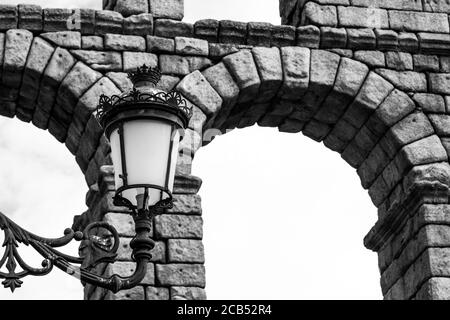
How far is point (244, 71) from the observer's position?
10852 mm

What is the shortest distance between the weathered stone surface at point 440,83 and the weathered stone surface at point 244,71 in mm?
1784

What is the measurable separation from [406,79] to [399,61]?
0.20 m

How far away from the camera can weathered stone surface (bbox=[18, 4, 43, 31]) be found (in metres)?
10.6

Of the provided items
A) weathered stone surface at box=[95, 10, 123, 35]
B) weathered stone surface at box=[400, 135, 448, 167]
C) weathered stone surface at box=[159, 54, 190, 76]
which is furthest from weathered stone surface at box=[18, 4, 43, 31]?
weathered stone surface at box=[400, 135, 448, 167]

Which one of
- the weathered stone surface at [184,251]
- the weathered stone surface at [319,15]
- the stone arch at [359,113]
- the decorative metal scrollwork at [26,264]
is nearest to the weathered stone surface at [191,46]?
the stone arch at [359,113]

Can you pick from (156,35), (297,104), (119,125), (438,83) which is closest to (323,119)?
(297,104)

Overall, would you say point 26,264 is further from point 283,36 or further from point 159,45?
point 283,36

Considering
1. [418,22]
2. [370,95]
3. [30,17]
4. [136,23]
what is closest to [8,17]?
[30,17]

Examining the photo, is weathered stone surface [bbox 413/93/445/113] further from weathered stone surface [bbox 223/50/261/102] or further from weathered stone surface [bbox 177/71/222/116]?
weathered stone surface [bbox 177/71/222/116]

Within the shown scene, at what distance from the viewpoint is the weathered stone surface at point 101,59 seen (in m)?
10.6

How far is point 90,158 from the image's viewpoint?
1085 centimetres

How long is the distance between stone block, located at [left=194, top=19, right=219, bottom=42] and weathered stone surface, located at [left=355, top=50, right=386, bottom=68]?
143 centimetres

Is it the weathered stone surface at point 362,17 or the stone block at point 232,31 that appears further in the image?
the weathered stone surface at point 362,17

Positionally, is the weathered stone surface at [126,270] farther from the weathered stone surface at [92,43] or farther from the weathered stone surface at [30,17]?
the weathered stone surface at [30,17]
